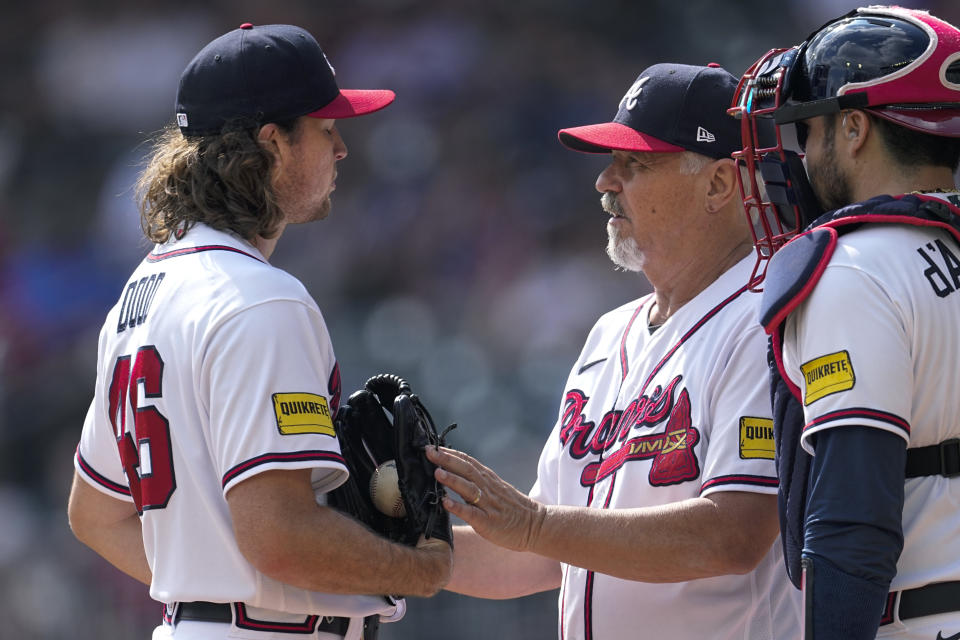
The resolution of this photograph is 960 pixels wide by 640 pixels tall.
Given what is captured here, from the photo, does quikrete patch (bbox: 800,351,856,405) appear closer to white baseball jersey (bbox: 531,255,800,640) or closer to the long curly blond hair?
white baseball jersey (bbox: 531,255,800,640)

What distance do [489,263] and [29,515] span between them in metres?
3.52

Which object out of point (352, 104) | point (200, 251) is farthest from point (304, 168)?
point (200, 251)

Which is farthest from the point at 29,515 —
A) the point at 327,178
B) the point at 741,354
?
the point at 741,354

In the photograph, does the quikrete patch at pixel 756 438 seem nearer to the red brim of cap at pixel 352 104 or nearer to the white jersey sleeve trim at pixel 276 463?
the white jersey sleeve trim at pixel 276 463

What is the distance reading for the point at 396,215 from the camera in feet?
28.7

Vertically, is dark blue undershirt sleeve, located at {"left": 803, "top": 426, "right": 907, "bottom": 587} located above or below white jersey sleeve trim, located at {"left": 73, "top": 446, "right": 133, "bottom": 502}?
above

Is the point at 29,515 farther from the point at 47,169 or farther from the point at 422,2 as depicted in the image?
the point at 422,2

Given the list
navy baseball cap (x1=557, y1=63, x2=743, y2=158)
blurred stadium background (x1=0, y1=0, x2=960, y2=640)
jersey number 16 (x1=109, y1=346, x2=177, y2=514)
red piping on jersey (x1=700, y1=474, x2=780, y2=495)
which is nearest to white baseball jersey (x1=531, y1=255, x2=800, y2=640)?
red piping on jersey (x1=700, y1=474, x2=780, y2=495)

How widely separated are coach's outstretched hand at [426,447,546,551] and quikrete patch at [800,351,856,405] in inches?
33.4

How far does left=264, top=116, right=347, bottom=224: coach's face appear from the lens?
9.11 feet

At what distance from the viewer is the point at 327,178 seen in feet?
9.44

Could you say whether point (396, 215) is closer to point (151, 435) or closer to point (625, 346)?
point (625, 346)

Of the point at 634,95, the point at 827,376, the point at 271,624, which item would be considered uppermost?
the point at 634,95

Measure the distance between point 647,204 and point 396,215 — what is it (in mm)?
5698
